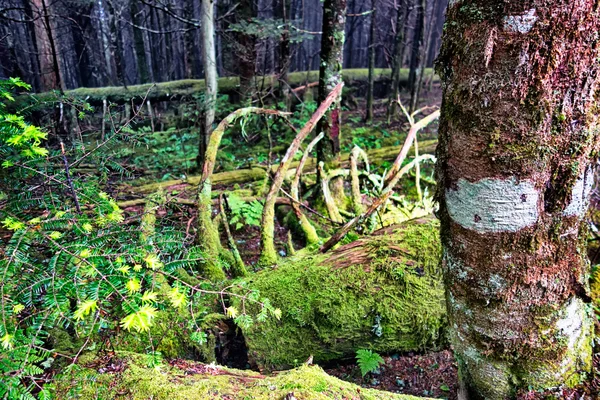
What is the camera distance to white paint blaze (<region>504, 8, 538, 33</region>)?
1.05m

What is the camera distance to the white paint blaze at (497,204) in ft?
3.92

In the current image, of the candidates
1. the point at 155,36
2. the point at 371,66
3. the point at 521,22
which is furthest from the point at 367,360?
the point at 155,36

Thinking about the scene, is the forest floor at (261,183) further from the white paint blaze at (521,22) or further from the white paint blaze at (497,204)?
the white paint blaze at (521,22)

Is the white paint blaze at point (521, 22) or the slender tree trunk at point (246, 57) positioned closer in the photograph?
the white paint blaze at point (521, 22)

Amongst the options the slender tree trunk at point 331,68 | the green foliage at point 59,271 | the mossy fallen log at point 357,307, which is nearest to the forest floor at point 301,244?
the mossy fallen log at point 357,307

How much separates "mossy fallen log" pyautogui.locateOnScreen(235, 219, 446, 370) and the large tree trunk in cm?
99

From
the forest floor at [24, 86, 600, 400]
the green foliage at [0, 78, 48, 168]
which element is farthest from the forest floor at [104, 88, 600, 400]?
the green foliage at [0, 78, 48, 168]

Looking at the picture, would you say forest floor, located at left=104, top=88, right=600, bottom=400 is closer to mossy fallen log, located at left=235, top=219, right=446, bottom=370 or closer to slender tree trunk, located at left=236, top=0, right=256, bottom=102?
mossy fallen log, located at left=235, top=219, right=446, bottom=370

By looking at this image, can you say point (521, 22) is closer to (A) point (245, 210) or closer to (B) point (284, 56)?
(A) point (245, 210)

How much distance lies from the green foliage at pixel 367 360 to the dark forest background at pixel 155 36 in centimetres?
448

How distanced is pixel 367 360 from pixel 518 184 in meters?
1.71

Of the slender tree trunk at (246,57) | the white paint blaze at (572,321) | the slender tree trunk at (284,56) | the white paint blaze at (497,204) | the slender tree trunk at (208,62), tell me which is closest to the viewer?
the white paint blaze at (497,204)

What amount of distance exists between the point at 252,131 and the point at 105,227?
8.47 metres

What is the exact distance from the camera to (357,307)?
2453 mm
